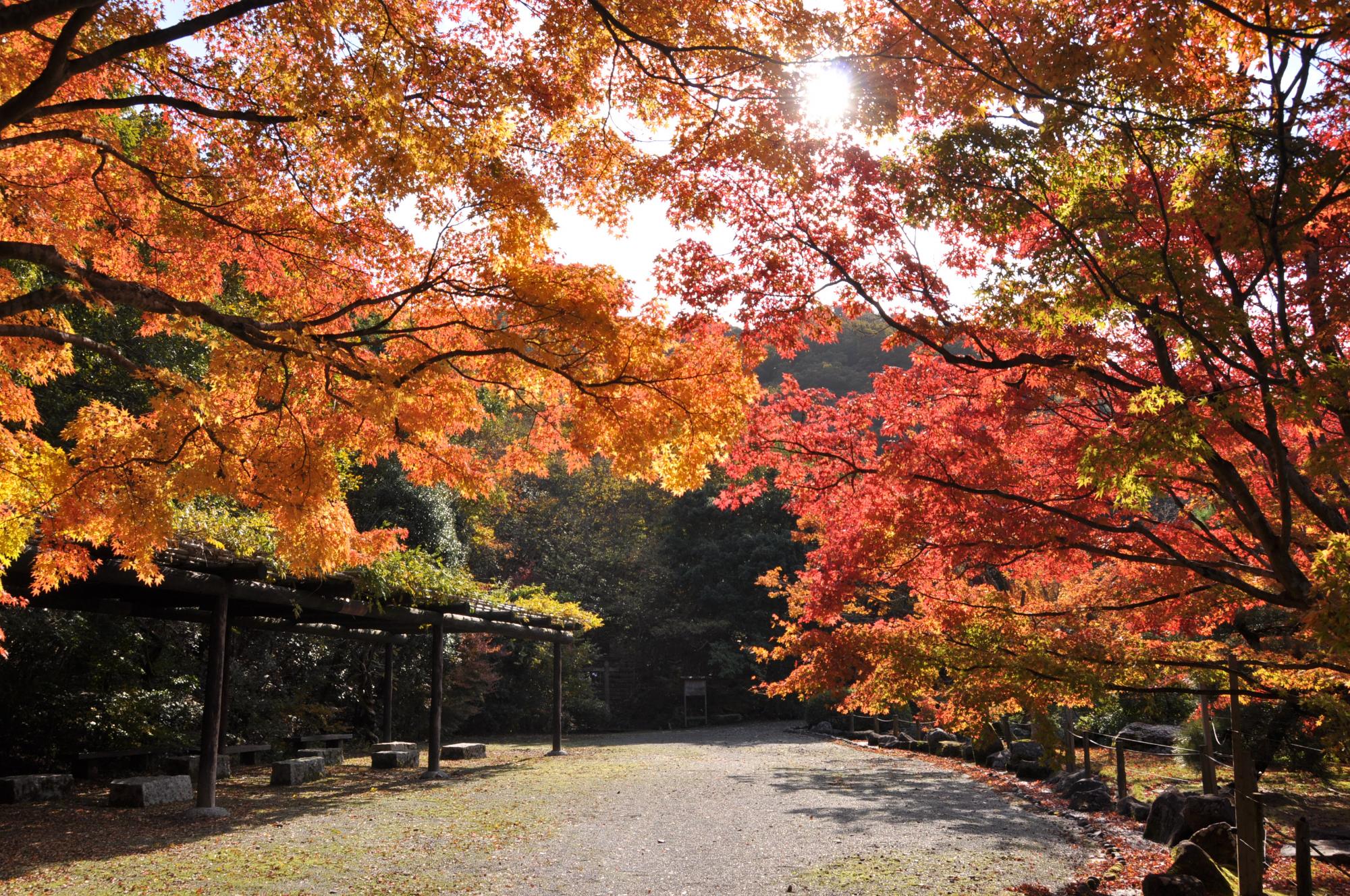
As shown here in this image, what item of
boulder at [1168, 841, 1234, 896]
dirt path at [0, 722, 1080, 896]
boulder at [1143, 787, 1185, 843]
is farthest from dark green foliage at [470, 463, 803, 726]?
boulder at [1168, 841, 1234, 896]

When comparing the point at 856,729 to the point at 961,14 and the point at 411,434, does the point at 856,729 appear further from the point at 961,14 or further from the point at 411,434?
the point at 961,14

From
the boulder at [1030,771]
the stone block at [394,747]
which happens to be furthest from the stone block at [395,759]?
the boulder at [1030,771]

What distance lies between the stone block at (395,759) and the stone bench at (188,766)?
2252mm

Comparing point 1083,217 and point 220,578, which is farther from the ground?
point 1083,217

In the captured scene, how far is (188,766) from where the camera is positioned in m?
11.6

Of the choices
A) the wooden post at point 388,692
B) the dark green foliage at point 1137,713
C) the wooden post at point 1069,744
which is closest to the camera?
the wooden post at point 1069,744

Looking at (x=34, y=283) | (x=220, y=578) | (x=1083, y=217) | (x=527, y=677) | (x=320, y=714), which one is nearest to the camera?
(x=1083, y=217)

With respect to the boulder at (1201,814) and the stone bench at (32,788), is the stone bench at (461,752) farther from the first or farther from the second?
the boulder at (1201,814)

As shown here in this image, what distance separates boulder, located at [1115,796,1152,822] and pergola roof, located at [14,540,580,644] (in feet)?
28.5

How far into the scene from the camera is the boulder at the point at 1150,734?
1419cm

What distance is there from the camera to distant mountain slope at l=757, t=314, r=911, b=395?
5303 centimetres

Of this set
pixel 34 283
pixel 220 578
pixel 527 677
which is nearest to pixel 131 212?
pixel 220 578

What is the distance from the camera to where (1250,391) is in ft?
15.7

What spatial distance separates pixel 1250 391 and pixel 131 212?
7.90 m
